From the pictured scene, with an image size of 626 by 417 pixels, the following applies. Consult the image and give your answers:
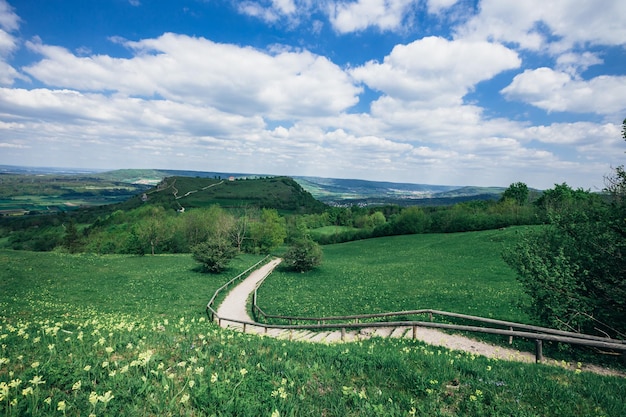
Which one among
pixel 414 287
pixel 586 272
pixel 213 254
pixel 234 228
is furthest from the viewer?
pixel 234 228

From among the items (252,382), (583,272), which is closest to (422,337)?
(583,272)

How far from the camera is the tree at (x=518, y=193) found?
99.0 meters

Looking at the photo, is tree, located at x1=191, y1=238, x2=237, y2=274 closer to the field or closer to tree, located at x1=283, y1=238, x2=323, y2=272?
tree, located at x1=283, y1=238, x2=323, y2=272

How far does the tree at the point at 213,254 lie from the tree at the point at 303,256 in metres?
9.15

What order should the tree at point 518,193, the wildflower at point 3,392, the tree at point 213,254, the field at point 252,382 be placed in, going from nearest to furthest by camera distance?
the wildflower at point 3,392 → the field at point 252,382 → the tree at point 213,254 → the tree at point 518,193

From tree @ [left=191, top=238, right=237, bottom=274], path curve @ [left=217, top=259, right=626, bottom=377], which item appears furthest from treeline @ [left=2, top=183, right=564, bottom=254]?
path curve @ [left=217, top=259, right=626, bottom=377]

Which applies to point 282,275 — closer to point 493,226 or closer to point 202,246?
point 202,246

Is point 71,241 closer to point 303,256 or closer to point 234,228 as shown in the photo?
point 234,228

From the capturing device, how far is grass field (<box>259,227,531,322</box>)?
2547cm

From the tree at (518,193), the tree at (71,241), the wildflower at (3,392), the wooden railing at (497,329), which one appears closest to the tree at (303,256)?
the wooden railing at (497,329)

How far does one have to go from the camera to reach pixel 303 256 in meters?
46.8

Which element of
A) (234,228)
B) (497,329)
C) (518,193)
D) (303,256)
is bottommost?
(303,256)

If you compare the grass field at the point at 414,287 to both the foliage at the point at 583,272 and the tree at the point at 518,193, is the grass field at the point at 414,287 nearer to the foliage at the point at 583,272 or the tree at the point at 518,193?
the foliage at the point at 583,272

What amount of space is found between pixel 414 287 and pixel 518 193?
90506 mm
